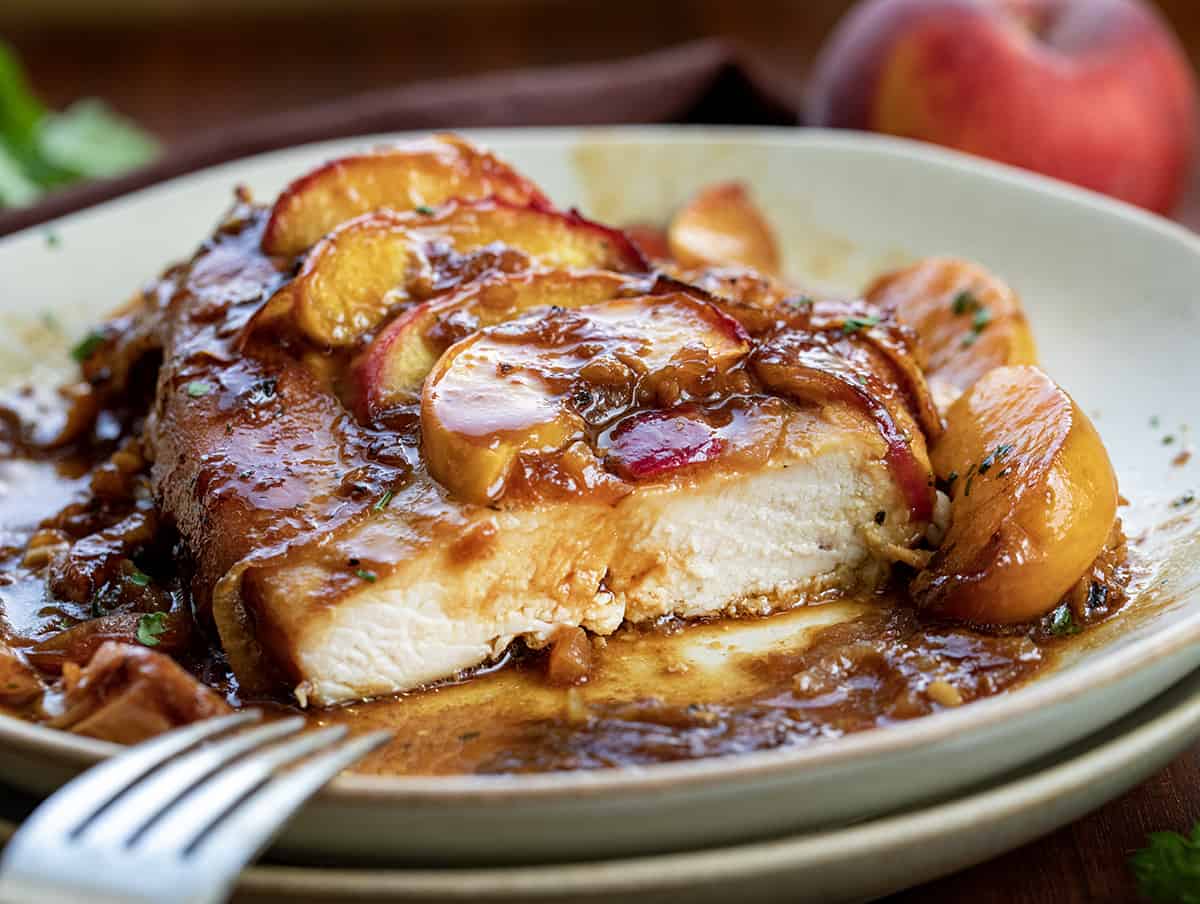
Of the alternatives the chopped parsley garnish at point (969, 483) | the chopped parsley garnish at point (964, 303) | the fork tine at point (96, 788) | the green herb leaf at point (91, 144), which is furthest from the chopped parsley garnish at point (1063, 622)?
the green herb leaf at point (91, 144)

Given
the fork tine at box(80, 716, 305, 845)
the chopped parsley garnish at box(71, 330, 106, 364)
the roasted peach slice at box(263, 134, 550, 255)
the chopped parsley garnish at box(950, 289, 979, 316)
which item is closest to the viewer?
the fork tine at box(80, 716, 305, 845)

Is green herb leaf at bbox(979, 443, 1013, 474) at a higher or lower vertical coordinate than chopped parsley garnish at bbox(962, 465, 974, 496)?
higher

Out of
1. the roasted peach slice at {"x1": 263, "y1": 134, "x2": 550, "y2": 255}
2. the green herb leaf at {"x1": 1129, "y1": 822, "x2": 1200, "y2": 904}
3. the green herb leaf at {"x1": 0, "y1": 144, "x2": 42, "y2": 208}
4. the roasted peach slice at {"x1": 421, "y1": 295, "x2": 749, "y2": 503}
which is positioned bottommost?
the green herb leaf at {"x1": 1129, "y1": 822, "x2": 1200, "y2": 904}

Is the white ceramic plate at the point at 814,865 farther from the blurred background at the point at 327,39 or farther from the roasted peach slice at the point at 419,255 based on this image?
the blurred background at the point at 327,39

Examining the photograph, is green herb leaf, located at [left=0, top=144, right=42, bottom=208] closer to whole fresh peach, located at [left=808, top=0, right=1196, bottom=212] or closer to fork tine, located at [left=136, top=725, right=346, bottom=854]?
whole fresh peach, located at [left=808, top=0, right=1196, bottom=212]

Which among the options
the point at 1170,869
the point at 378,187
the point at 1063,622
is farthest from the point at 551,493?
the point at 1170,869

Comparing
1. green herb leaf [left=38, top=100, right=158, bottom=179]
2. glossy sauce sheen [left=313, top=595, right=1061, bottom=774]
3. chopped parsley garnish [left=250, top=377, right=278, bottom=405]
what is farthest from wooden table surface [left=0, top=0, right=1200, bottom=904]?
glossy sauce sheen [left=313, top=595, right=1061, bottom=774]

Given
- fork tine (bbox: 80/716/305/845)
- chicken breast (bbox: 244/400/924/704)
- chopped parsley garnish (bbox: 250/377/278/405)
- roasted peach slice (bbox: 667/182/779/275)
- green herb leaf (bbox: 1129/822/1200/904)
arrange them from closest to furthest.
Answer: fork tine (bbox: 80/716/305/845) < green herb leaf (bbox: 1129/822/1200/904) < chicken breast (bbox: 244/400/924/704) < chopped parsley garnish (bbox: 250/377/278/405) < roasted peach slice (bbox: 667/182/779/275)
